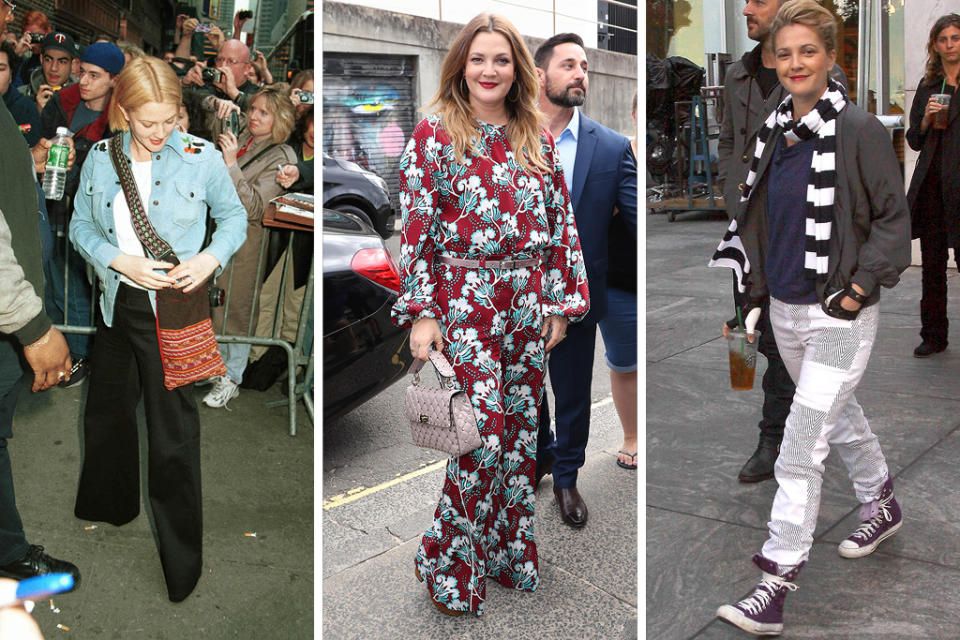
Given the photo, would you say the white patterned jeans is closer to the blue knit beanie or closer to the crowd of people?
the crowd of people

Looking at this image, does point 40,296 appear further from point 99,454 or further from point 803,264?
point 803,264

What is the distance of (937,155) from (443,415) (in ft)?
13.4

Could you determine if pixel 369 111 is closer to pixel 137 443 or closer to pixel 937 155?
pixel 937 155

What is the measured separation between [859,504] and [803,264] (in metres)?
1.38

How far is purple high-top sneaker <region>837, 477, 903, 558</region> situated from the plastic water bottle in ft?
9.78

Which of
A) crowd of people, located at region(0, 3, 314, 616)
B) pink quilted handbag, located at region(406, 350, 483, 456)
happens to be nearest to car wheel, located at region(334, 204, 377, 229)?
crowd of people, located at region(0, 3, 314, 616)

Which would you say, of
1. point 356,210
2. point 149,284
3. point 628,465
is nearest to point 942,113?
point 628,465

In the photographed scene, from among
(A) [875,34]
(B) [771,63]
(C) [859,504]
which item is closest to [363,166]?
(A) [875,34]

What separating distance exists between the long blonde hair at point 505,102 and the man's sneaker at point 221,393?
3.83ft

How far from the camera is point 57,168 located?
317cm

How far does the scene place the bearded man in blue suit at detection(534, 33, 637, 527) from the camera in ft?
13.3

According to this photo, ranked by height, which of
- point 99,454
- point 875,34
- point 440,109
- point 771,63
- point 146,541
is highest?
point 875,34

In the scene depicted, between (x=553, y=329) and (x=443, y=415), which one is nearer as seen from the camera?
(x=443, y=415)

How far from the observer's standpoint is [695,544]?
4145mm
